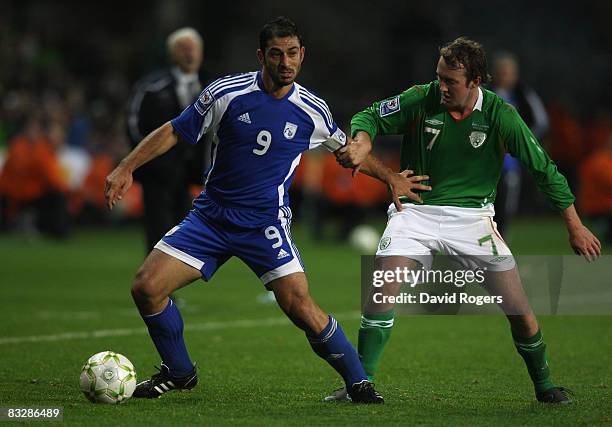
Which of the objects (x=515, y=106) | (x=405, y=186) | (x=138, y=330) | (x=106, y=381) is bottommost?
(x=138, y=330)

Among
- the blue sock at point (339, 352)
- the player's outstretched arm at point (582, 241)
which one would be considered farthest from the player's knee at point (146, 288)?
the player's outstretched arm at point (582, 241)

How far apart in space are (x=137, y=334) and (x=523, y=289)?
403 cm

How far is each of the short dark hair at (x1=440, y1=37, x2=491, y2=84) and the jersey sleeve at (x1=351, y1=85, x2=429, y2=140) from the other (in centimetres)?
37

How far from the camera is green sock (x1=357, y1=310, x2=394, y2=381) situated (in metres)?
7.19

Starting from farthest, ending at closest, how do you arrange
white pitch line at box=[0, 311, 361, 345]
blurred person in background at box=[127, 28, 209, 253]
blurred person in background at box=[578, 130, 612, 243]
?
1. blurred person in background at box=[578, 130, 612, 243]
2. blurred person in background at box=[127, 28, 209, 253]
3. white pitch line at box=[0, 311, 361, 345]

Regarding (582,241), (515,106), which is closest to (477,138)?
(582,241)

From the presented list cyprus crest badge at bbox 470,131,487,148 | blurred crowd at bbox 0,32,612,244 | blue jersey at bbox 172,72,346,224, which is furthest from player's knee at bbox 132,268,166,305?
blurred crowd at bbox 0,32,612,244

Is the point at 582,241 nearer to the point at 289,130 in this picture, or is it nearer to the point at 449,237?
the point at 449,237

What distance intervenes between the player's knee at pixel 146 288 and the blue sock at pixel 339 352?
94 centimetres

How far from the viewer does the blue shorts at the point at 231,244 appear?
6992 mm

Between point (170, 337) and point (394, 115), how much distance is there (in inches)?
75.2

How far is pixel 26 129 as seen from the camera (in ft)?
70.8

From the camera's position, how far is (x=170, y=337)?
7188mm

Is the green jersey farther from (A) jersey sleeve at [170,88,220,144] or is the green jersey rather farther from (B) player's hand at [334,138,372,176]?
(A) jersey sleeve at [170,88,220,144]
